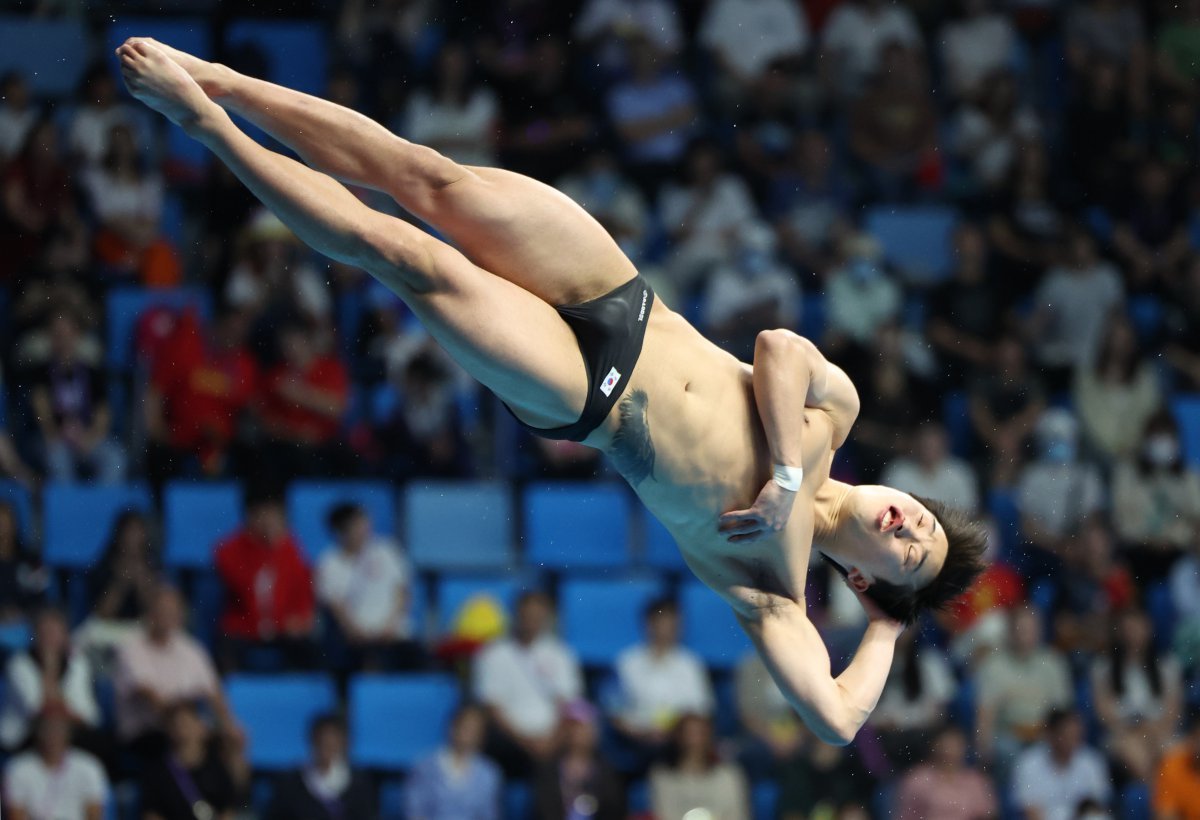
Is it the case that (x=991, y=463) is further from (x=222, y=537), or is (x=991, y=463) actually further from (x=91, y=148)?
(x=91, y=148)

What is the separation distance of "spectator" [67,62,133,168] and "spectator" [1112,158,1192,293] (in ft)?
27.8

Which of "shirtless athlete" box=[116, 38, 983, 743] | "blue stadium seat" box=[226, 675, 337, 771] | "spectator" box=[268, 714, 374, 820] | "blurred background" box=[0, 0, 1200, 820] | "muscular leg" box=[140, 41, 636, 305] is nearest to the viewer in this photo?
"shirtless athlete" box=[116, 38, 983, 743]

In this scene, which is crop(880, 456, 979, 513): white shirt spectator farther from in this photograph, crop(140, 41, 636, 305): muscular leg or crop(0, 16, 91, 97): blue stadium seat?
crop(0, 16, 91, 97): blue stadium seat

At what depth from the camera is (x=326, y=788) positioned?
10.7 meters

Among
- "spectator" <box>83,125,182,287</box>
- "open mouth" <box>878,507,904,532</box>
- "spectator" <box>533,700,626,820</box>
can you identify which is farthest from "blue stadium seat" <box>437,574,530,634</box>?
"open mouth" <box>878,507,904,532</box>

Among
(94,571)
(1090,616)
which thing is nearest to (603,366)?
(94,571)

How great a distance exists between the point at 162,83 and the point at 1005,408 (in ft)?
30.9

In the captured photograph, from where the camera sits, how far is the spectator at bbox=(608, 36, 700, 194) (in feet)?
47.2

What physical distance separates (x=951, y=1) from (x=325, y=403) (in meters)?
7.40

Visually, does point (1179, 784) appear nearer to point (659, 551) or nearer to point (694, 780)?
point (694, 780)

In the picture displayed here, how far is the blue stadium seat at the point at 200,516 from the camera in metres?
11.9

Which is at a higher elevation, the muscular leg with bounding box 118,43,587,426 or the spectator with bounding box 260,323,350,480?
the muscular leg with bounding box 118,43,587,426

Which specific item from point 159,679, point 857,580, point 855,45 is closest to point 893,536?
point 857,580

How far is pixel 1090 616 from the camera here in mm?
12547
